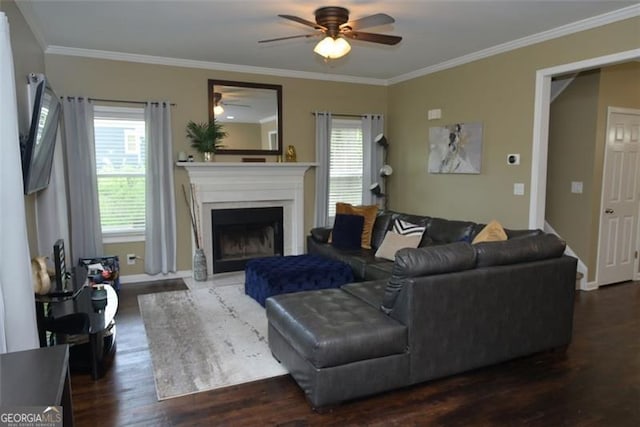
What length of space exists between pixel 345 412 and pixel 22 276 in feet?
6.47

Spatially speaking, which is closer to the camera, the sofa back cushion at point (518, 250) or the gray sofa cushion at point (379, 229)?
the sofa back cushion at point (518, 250)

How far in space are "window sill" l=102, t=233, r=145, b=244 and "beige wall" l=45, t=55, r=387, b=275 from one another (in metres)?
0.06

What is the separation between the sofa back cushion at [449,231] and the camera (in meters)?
4.35

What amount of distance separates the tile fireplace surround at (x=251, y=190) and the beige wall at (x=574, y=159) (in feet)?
10.6

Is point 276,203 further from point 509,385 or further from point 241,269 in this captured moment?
point 509,385

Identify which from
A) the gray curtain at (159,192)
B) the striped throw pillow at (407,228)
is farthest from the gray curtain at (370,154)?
the gray curtain at (159,192)

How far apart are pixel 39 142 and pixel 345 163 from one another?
13.8ft

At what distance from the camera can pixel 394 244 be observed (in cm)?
461

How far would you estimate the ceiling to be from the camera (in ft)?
11.5

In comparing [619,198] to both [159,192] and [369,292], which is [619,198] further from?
[159,192]

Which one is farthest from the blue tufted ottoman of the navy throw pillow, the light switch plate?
the light switch plate

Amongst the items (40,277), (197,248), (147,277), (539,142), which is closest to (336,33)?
(539,142)

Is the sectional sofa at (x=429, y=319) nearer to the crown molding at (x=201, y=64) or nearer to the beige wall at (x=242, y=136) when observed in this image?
the beige wall at (x=242, y=136)

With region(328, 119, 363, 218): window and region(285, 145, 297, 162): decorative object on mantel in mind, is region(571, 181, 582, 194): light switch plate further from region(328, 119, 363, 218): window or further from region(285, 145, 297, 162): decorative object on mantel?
region(285, 145, 297, 162): decorative object on mantel
